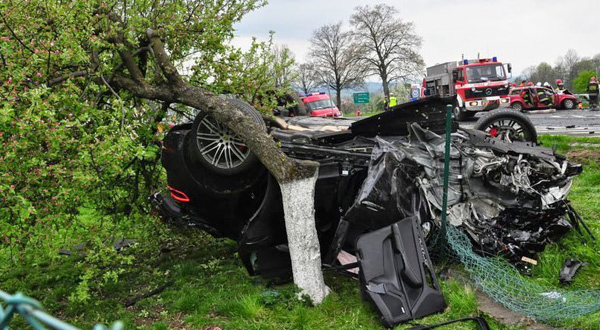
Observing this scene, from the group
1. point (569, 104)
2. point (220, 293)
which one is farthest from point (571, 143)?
point (569, 104)

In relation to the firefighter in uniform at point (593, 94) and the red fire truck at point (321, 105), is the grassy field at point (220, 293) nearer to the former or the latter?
the firefighter in uniform at point (593, 94)

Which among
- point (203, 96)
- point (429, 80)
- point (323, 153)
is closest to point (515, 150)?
point (323, 153)

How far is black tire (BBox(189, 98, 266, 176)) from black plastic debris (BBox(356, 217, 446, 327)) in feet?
5.20

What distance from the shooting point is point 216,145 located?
16.6 ft

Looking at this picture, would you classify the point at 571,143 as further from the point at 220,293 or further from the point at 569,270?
the point at 220,293

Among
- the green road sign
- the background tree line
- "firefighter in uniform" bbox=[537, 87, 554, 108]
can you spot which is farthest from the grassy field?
the background tree line

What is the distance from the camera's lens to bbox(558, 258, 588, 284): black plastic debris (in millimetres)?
4434

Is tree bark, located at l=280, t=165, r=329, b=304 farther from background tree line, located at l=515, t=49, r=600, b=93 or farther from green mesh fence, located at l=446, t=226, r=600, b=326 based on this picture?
background tree line, located at l=515, t=49, r=600, b=93

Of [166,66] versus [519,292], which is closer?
[519,292]

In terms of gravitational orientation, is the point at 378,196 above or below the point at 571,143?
above

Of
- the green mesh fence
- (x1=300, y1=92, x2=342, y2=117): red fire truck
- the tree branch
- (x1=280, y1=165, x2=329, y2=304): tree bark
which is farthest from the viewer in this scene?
(x1=300, y1=92, x2=342, y2=117): red fire truck

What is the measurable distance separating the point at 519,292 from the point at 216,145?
3.22 meters

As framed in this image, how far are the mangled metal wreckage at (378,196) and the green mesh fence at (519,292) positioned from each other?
20 cm

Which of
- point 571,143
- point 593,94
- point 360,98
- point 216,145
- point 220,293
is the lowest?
point 220,293
